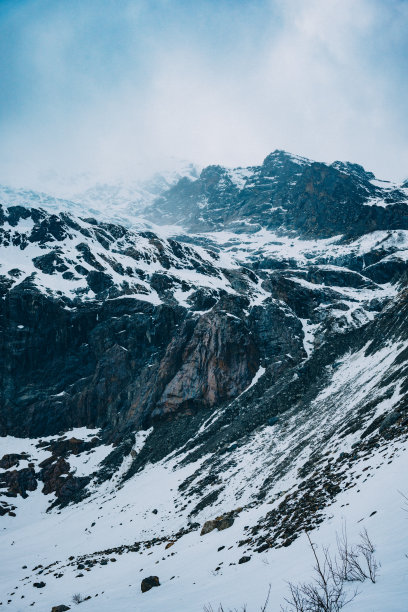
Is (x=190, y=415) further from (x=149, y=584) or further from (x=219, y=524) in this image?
(x=149, y=584)

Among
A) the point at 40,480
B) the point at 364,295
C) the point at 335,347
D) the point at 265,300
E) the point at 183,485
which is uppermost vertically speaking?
the point at 265,300

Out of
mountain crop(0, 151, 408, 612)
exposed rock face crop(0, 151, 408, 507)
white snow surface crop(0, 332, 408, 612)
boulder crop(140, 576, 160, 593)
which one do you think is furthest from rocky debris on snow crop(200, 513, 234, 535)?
exposed rock face crop(0, 151, 408, 507)

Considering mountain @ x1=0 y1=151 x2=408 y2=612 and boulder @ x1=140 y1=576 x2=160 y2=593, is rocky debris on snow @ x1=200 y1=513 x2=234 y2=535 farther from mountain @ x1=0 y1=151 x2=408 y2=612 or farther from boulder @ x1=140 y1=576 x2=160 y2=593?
boulder @ x1=140 y1=576 x2=160 y2=593

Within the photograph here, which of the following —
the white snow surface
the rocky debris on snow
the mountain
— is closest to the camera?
the white snow surface

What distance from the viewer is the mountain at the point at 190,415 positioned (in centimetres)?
1333

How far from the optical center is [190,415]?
221 ft

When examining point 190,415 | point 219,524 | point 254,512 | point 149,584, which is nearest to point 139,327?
point 190,415

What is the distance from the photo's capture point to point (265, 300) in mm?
89312

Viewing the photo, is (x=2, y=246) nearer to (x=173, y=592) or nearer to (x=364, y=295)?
(x=364, y=295)

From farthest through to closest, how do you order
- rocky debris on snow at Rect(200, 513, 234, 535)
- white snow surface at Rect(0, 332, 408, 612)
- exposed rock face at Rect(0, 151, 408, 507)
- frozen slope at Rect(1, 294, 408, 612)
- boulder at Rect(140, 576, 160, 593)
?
exposed rock face at Rect(0, 151, 408, 507), rocky debris on snow at Rect(200, 513, 234, 535), boulder at Rect(140, 576, 160, 593), frozen slope at Rect(1, 294, 408, 612), white snow surface at Rect(0, 332, 408, 612)

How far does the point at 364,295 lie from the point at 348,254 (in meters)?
41.7

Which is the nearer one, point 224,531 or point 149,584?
point 149,584

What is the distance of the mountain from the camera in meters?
13.3

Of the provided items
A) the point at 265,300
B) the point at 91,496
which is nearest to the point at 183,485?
the point at 91,496
